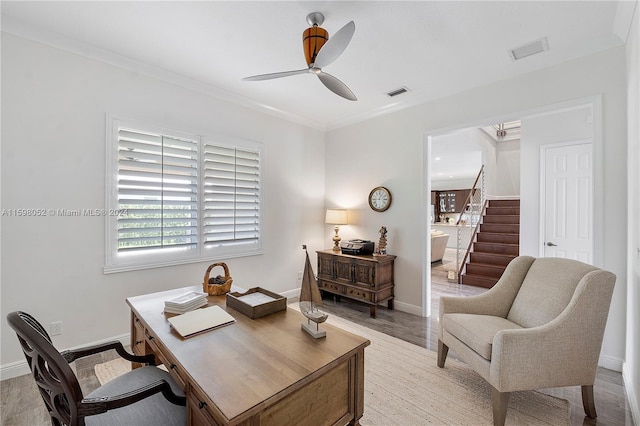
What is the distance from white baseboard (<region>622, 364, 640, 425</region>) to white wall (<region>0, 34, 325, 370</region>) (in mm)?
3805

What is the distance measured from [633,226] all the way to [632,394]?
1.17m

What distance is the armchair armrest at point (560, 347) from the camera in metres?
1.76

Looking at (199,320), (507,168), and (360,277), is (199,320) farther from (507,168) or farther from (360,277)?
(507,168)

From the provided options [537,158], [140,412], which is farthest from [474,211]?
[140,412]

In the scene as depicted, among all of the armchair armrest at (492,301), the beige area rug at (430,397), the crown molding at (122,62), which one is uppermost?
the crown molding at (122,62)

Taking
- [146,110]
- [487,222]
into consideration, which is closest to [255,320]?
[146,110]

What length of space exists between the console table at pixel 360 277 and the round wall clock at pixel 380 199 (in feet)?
2.31

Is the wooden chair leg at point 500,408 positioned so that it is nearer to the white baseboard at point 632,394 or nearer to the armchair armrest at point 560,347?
the armchair armrest at point 560,347

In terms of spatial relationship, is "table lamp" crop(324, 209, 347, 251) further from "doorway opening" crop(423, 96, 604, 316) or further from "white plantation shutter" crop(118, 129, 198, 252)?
"white plantation shutter" crop(118, 129, 198, 252)

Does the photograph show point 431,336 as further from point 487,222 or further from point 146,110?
point 487,222

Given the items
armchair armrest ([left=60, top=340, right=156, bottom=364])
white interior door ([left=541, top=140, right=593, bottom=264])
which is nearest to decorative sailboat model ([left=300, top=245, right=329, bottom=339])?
armchair armrest ([left=60, top=340, right=156, bottom=364])

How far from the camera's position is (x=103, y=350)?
1449mm

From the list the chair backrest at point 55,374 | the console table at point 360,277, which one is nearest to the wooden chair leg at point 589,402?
the console table at point 360,277

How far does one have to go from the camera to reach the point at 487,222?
6.59 meters
